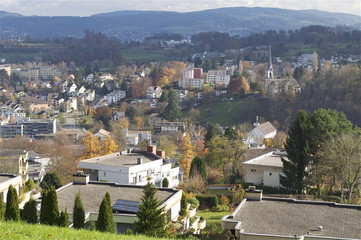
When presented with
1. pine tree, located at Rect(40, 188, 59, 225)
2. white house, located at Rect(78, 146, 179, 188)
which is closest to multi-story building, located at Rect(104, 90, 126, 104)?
white house, located at Rect(78, 146, 179, 188)

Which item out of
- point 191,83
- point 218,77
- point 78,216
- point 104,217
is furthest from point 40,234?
point 218,77

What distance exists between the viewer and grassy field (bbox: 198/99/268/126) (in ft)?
228

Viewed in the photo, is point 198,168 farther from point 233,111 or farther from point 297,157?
point 233,111

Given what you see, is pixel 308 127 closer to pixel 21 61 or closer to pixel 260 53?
pixel 260 53

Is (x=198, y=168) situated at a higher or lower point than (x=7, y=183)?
lower

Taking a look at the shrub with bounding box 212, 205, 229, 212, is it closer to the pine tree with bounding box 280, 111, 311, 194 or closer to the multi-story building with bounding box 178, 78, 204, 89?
the pine tree with bounding box 280, 111, 311, 194

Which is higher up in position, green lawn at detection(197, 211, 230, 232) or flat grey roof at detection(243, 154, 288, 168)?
flat grey roof at detection(243, 154, 288, 168)

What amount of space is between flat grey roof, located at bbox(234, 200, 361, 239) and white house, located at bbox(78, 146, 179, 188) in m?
8.08

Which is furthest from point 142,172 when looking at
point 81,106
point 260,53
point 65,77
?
point 260,53

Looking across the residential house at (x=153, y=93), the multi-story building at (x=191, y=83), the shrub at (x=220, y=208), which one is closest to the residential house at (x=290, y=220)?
the shrub at (x=220, y=208)

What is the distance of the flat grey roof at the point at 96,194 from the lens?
15.3 meters

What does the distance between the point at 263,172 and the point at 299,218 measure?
37.1 feet

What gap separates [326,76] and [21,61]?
9609 centimetres

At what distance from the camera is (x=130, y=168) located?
2220cm
